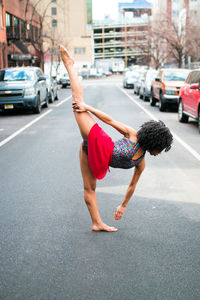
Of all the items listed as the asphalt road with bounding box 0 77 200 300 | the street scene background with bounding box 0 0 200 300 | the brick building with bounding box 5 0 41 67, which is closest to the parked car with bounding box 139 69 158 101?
the street scene background with bounding box 0 0 200 300

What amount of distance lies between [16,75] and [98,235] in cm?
1538

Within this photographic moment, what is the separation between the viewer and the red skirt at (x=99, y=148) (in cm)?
401

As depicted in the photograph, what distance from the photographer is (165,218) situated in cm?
505

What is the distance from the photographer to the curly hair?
4016mm

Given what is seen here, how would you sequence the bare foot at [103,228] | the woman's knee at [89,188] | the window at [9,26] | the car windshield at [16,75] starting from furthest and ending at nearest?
the window at [9,26]
the car windshield at [16,75]
the bare foot at [103,228]
the woman's knee at [89,188]

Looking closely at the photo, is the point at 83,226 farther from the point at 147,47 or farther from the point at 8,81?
the point at 147,47

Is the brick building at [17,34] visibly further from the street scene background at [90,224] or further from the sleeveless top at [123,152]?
the sleeveless top at [123,152]

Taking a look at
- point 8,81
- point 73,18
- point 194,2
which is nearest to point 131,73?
point 8,81

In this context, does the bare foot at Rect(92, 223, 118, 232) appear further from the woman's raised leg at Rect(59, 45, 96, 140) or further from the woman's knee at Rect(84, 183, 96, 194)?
the woman's raised leg at Rect(59, 45, 96, 140)

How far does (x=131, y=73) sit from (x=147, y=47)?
40.4 ft

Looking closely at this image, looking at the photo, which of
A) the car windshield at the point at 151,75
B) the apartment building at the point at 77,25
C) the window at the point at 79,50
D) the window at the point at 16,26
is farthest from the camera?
the window at the point at 79,50

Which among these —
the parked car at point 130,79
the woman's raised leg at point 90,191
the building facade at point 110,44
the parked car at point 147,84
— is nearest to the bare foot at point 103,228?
the woman's raised leg at point 90,191

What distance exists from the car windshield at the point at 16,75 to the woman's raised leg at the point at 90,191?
14.7 meters

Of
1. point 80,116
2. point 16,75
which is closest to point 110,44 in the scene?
point 16,75
